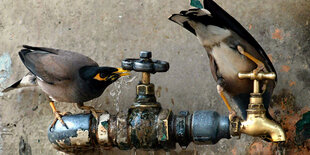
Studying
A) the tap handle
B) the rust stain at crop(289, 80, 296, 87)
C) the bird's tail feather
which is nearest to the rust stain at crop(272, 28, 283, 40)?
the rust stain at crop(289, 80, 296, 87)

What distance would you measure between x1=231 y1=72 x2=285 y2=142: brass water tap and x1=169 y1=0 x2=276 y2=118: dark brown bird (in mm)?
26

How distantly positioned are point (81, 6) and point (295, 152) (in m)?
0.71

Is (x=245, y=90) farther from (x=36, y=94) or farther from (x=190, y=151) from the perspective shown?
(x=36, y=94)

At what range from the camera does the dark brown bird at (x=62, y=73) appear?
127 cm

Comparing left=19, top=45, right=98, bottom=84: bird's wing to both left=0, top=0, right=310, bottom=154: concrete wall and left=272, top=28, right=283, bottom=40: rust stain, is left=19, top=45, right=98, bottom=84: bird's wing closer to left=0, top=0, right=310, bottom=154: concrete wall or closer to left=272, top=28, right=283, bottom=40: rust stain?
left=0, top=0, right=310, bottom=154: concrete wall

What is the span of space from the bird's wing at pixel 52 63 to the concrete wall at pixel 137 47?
3.0 inches

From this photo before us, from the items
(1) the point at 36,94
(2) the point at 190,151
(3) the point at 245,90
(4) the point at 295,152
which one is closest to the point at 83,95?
(1) the point at 36,94

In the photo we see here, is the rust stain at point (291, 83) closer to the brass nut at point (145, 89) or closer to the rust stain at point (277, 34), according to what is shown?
the rust stain at point (277, 34)

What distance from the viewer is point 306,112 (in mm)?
1194

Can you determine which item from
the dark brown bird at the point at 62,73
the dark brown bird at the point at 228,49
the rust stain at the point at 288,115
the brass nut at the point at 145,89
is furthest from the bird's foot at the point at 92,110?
the rust stain at the point at 288,115

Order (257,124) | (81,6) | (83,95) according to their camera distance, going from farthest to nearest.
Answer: (81,6) < (83,95) < (257,124)

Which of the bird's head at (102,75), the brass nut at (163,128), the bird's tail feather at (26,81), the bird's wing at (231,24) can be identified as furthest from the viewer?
the bird's tail feather at (26,81)

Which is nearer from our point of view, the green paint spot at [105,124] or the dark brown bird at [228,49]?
the dark brown bird at [228,49]

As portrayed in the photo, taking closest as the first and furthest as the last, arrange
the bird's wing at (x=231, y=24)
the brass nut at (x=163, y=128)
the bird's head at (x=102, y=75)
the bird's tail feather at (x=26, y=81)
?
the bird's wing at (x=231, y=24), the brass nut at (x=163, y=128), the bird's head at (x=102, y=75), the bird's tail feather at (x=26, y=81)
